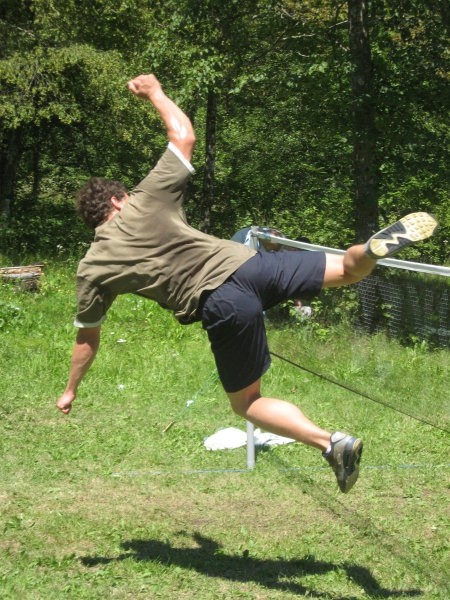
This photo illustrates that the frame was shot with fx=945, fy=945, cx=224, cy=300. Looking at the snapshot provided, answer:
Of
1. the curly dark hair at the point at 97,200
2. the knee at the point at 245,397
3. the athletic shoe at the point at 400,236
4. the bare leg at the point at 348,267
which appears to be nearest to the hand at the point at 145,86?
the curly dark hair at the point at 97,200

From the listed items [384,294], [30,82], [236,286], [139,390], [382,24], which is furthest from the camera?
[30,82]

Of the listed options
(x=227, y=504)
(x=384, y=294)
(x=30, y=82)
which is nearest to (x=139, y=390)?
(x=227, y=504)

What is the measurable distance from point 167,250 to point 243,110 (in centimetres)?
1396

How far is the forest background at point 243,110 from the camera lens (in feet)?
41.5

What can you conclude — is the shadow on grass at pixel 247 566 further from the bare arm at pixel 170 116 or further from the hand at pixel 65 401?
the bare arm at pixel 170 116

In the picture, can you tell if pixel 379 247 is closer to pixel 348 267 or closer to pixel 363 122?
pixel 348 267

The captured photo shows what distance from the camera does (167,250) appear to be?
171 inches

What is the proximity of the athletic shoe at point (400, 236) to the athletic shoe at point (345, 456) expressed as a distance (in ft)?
2.66

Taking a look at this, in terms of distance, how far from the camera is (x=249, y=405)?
14.5 feet

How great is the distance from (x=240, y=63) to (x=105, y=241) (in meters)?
10.1

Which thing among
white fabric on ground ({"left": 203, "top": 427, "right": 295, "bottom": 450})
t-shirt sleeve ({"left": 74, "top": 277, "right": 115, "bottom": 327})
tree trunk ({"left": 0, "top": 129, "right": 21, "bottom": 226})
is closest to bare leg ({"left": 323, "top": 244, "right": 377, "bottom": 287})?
t-shirt sleeve ({"left": 74, "top": 277, "right": 115, "bottom": 327})

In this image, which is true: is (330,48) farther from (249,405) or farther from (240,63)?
(249,405)

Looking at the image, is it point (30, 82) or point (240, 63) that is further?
point (30, 82)

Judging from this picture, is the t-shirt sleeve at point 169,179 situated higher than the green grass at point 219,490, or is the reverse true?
the t-shirt sleeve at point 169,179
